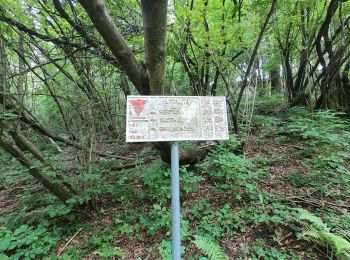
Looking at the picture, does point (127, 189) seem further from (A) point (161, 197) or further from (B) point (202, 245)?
(B) point (202, 245)

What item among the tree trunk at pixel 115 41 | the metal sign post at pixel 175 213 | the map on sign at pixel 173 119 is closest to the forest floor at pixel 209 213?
the metal sign post at pixel 175 213

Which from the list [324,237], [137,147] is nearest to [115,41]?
[324,237]

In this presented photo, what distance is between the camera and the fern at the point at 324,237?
85.7 inches

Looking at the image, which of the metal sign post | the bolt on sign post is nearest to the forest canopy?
the metal sign post

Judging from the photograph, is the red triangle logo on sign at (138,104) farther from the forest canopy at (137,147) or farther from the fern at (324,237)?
the fern at (324,237)

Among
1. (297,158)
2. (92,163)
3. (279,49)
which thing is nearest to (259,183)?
(297,158)

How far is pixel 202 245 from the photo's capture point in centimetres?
243

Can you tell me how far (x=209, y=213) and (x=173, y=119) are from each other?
1839mm

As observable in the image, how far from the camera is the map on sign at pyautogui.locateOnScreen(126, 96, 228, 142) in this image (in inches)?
75.4

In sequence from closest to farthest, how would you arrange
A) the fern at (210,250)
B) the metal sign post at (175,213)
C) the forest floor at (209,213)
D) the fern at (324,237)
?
the metal sign post at (175,213), the fern at (324,237), the fern at (210,250), the forest floor at (209,213)

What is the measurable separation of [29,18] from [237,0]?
202 inches

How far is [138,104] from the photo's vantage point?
195 centimetres

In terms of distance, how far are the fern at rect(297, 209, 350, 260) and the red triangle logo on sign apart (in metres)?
2.05

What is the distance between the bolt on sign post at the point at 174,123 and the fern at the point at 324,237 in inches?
57.5
